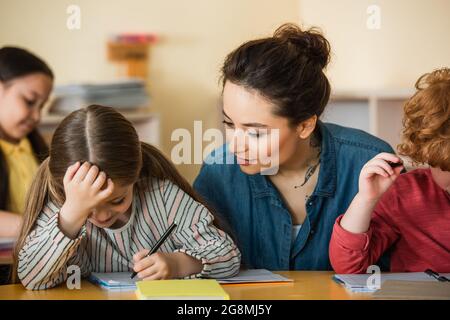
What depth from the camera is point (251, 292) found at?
47.6 inches

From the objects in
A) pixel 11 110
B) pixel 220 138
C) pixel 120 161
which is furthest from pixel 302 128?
pixel 220 138

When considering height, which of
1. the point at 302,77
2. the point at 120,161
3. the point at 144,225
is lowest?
the point at 144,225

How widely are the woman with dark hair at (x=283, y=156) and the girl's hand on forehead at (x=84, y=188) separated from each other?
299mm

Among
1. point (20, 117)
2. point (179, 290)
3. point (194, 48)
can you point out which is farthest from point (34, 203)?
point (194, 48)

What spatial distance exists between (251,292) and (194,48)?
239cm

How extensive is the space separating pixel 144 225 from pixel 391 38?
5.50 feet

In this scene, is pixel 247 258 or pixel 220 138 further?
pixel 220 138

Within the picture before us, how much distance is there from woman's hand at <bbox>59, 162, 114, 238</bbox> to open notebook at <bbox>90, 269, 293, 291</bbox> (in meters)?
0.11

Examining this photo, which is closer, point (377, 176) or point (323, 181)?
point (377, 176)

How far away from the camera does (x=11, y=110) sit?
7.50 ft

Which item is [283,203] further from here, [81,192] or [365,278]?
[81,192]

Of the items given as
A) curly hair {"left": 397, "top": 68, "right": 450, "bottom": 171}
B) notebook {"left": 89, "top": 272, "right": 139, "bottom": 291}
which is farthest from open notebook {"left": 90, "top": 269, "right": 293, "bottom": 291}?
curly hair {"left": 397, "top": 68, "right": 450, "bottom": 171}

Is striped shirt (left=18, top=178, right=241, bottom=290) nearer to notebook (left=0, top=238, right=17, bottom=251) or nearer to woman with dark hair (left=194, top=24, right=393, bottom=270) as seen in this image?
woman with dark hair (left=194, top=24, right=393, bottom=270)
